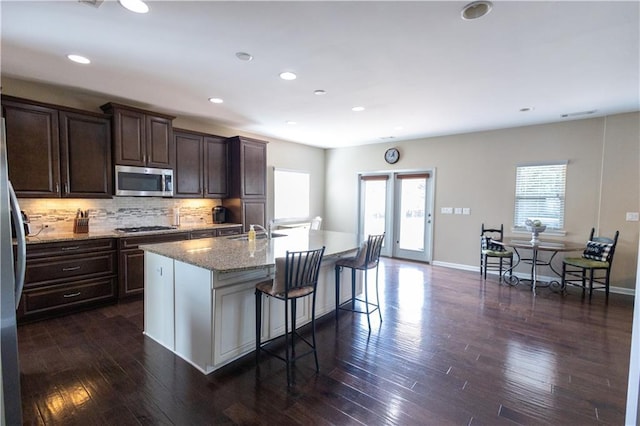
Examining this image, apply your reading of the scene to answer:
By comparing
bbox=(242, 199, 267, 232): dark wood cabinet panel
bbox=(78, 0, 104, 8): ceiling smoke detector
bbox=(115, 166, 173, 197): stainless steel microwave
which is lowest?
bbox=(242, 199, 267, 232): dark wood cabinet panel

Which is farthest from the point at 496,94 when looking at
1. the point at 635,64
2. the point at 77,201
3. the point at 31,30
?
the point at 77,201

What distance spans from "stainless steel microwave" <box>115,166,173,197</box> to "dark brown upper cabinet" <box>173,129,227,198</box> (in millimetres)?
205

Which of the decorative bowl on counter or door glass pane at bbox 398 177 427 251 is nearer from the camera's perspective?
the decorative bowl on counter

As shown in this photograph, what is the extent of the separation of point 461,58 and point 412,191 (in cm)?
402

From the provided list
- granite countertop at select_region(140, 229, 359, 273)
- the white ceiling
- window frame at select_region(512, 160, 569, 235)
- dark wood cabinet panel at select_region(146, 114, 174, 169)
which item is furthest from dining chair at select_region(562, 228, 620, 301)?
dark wood cabinet panel at select_region(146, 114, 174, 169)

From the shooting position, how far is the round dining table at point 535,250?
4.29m

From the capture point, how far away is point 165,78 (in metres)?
3.17

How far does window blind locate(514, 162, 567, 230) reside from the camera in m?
4.87

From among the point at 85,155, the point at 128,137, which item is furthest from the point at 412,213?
the point at 85,155

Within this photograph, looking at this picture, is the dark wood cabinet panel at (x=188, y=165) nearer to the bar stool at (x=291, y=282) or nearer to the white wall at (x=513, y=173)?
the bar stool at (x=291, y=282)

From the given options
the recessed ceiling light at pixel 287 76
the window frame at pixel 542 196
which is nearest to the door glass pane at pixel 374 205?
the window frame at pixel 542 196

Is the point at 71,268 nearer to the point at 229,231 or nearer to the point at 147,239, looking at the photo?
the point at 147,239

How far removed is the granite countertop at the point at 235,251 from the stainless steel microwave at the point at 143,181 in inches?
59.7

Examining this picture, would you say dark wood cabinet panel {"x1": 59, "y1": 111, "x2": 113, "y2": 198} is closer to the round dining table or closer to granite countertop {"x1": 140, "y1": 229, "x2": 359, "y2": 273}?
granite countertop {"x1": 140, "y1": 229, "x2": 359, "y2": 273}
